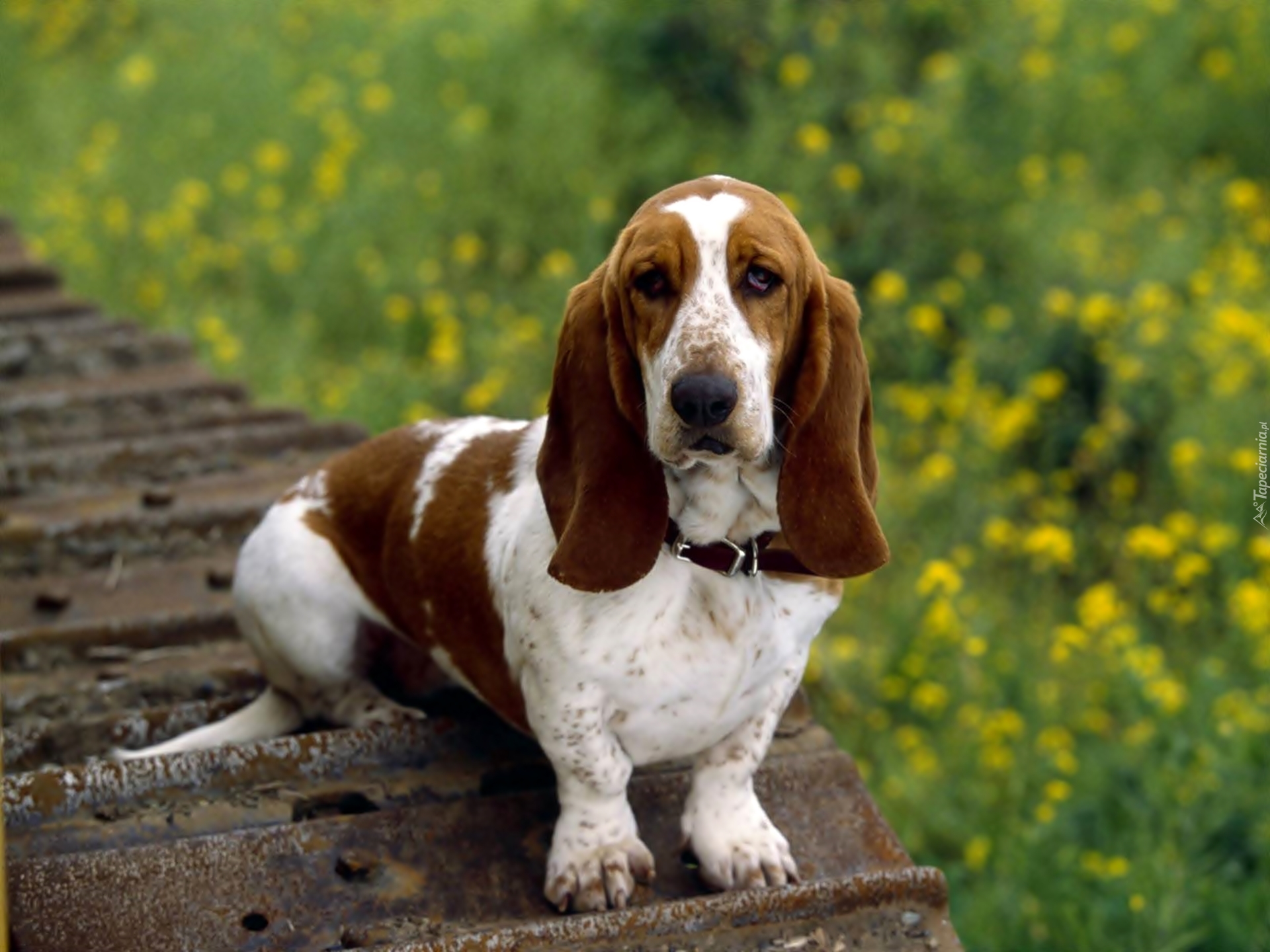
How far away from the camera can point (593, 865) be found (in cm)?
245

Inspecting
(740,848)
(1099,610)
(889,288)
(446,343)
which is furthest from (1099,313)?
(740,848)

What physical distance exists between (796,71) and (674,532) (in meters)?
6.14

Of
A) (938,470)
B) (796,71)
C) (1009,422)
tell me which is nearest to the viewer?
(938,470)

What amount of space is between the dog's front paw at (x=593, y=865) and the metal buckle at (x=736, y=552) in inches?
16.9

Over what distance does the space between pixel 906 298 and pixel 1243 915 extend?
4.30m

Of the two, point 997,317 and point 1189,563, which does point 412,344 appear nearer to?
point 997,317

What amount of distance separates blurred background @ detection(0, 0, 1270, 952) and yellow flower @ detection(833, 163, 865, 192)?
0.08 m

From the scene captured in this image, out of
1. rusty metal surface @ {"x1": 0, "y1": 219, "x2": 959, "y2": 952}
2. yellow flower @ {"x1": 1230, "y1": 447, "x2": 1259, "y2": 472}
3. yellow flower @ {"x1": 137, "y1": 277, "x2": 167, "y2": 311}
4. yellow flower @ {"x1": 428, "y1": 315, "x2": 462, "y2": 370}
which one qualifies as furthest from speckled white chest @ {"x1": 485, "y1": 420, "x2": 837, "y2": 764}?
yellow flower @ {"x1": 137, "y1": 277, "x2": 167, "y2": 311}

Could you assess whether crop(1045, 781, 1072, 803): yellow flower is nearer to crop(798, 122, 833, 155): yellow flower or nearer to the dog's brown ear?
the dog's brown ear

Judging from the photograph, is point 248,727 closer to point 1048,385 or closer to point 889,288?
point 1048,385

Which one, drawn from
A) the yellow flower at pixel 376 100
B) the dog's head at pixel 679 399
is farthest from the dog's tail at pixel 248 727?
the yellow flower at pixel 376 100

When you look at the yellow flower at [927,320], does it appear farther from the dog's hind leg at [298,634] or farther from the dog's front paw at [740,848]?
the dog's front paw at [740,848]

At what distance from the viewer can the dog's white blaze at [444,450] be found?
9.21 ft

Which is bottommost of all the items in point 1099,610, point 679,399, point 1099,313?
point 1099,610
